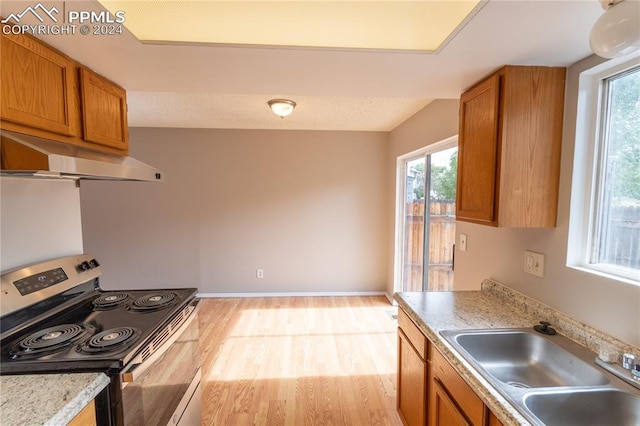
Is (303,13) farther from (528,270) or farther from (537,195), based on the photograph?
(528,270)

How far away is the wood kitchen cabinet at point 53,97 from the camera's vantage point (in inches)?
43.6

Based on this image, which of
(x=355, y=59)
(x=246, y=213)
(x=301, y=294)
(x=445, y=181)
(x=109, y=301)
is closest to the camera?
(x=355, y=59)

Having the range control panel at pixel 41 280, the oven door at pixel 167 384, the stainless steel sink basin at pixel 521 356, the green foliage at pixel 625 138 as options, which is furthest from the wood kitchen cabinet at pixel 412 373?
the range control panel at pixel 41 280

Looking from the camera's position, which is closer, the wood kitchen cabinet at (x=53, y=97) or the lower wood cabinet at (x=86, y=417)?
the lower wood cabinet at (x=86, y=417)

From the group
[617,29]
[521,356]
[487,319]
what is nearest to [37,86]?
[617,29]

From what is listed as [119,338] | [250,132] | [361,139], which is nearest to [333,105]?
[361,139]

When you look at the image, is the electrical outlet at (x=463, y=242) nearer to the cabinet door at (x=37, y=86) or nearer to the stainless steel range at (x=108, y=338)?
the stainless steel range at (x=108, y=338)

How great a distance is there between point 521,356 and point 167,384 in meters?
1.71

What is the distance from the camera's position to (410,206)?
3.69 m

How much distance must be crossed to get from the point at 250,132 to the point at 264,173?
60cm

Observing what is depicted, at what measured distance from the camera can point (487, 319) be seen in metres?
1.48

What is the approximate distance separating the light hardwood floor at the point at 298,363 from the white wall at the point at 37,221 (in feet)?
4.77

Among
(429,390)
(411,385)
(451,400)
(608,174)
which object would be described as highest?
(608,174)

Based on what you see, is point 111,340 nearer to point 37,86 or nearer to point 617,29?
point 37,86
